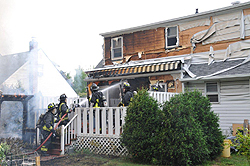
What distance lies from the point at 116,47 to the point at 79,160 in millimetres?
10161

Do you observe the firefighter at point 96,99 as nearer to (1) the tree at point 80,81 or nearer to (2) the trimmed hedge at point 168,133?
(2) the trimmed hedge at point 168,133

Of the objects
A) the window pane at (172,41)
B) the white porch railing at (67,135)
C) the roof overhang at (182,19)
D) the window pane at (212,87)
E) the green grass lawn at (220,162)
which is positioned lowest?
the green grass lawn at (220,162)

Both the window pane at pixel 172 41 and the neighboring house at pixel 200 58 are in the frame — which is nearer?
the neighboring house at pixel 200 58

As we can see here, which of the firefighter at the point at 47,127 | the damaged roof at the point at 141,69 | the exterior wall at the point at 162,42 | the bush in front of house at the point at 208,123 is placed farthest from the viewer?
the exterior wall at the point at 162,42

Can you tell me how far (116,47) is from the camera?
15.9 meters

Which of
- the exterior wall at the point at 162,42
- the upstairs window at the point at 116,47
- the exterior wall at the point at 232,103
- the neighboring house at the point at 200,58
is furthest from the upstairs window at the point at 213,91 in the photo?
the upstairs window at the point at 116,47

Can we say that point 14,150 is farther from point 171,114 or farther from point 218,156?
point 218,156

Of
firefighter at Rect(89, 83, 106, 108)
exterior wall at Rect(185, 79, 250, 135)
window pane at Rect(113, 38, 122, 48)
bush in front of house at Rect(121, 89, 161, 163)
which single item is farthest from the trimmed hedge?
window pane at Rect(113, 38, 122, 48)

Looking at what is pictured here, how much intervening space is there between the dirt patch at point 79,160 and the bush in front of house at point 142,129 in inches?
37.3

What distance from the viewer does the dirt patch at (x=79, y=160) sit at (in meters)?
Result: 6.67

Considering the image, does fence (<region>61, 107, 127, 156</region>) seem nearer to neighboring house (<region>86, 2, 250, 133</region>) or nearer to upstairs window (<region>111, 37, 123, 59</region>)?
neighboring house (<region>86, 2, 250, 133</region>)

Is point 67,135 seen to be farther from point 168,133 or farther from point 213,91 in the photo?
point 213,91

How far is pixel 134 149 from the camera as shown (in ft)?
21.4

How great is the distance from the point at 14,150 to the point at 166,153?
16.9 ft
